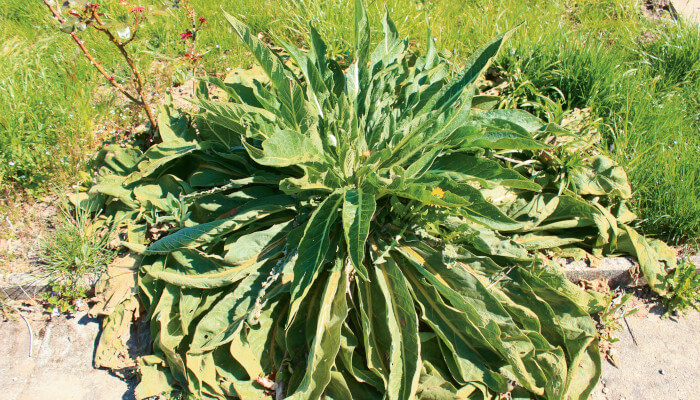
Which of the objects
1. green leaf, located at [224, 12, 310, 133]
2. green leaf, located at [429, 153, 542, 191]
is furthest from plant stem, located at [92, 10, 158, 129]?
green leaf, located at [429, 153, 542, 191]

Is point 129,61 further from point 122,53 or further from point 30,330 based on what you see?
point 30,330

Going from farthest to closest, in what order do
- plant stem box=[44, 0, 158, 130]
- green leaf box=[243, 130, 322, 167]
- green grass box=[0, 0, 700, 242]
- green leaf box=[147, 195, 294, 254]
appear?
1. green grass box=[0, 0, 700, 242]
2. plant stem box=[44, 0, 158, 130]
3. green leaf box=[147, 195, 294, 254]
4. green leaf box=[243, 130, 322, 167]

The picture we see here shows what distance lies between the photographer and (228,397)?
2623 mm

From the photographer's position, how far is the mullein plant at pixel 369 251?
239cm

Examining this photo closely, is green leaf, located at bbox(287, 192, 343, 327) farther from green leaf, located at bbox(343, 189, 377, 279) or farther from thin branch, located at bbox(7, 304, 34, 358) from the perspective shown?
thin branch, located at bbox(7, 304, 34, 358)

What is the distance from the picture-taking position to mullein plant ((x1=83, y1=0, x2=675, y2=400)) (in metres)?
2.39

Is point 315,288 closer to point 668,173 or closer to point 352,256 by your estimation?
point 352,256

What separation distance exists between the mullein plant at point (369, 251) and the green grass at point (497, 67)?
545 millimetres

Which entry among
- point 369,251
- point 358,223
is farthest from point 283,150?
point 369,251

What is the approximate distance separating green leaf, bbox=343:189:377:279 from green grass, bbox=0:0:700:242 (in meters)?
1.89

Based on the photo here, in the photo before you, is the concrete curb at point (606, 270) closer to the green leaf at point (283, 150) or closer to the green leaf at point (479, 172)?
the green leaf at point (479, 172)

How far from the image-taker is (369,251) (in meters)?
2.71

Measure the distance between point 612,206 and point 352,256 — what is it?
1999mm

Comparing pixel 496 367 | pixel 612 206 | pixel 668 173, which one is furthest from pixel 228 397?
pixel 668 173
